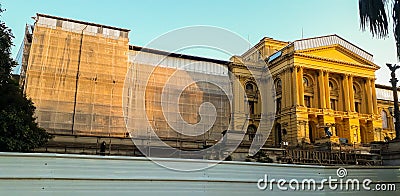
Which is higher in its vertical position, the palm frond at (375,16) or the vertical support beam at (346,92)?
the vertical support beam at (346,92)

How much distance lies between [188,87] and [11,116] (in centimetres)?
1906

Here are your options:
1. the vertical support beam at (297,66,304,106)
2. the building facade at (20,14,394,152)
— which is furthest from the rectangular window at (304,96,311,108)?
the vertical support beam at (297,66,304,106)

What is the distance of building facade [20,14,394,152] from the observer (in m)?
21.5

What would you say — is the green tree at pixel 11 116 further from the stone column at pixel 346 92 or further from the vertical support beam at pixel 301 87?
the stone column at pixel 346 92

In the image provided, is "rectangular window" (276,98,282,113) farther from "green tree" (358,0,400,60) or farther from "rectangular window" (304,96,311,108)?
"green tree" (358,0,400,60)

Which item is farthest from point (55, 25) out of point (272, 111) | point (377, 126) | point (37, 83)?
point (377, 126)

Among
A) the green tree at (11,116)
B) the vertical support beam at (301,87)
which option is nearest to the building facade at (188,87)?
the vertical support beam at (301,87)

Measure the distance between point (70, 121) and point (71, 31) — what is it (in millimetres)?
7240

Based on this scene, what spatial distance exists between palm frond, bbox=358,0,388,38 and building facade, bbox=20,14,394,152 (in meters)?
10.1

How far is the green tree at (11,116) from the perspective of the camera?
9.27 m

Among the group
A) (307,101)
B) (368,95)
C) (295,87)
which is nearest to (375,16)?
(295,87)

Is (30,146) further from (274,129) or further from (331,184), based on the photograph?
(274,129)

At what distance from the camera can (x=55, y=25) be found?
23891 mm

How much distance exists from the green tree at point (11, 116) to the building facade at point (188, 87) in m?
8.00
